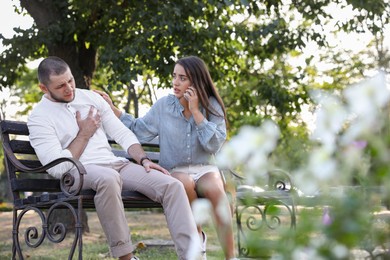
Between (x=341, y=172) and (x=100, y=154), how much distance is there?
3.38 m

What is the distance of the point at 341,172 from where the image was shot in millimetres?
1218

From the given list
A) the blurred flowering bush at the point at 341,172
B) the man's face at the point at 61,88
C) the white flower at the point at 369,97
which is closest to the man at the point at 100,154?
the man's face at the point at 61,88

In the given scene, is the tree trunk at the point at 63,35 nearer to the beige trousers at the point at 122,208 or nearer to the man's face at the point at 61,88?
the man's face at the point at 61,88

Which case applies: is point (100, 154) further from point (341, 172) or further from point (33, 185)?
point (341, 172)

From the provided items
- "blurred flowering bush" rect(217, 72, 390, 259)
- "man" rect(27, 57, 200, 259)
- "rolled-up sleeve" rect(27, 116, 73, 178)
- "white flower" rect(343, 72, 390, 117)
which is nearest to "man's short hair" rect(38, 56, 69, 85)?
"man" rect(27, 57, 200, 259)

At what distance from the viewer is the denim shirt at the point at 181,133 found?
454cm

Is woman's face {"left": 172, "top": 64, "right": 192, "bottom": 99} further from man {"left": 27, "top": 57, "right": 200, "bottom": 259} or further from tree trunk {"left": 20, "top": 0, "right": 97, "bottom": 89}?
tree trunk {"left": 20, "top": 0, "right": 97, "bottom": 89}

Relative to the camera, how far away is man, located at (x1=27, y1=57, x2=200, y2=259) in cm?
397

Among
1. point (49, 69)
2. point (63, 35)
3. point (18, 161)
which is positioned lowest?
point (18, 161)

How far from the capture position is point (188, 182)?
449 cm

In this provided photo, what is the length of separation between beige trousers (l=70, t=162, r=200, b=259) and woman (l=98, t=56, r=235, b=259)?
1.12 feet

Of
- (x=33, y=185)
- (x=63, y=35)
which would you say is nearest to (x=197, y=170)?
(x=33, y=185)

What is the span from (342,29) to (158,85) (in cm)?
325

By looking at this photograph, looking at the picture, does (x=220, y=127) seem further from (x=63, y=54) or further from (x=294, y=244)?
(x=63, y=54)
